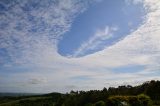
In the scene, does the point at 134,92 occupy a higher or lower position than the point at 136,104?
higher

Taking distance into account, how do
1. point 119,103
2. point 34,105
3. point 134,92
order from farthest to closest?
point 34,105
point 134,92
point 119,103

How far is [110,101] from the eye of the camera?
241 feet

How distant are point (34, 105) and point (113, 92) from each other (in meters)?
84.7

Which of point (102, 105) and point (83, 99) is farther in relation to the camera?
point (83, 99)

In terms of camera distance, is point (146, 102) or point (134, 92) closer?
point (146, 102)

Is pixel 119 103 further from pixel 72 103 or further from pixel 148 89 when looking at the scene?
pixel 72 103

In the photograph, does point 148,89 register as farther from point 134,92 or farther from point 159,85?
point 134,92

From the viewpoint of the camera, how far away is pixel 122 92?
130125mm

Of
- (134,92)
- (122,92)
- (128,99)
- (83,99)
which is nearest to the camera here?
(128,99)

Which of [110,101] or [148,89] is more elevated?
[148,89]

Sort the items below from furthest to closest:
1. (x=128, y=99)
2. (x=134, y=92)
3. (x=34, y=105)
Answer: (x=34, y=105) < (x=134, y=92) < (x=128, y=99)

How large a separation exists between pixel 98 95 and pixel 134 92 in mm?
20383

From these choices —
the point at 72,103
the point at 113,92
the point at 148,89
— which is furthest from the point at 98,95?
the point at 148,89

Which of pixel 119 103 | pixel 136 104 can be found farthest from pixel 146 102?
pixel 119 103
